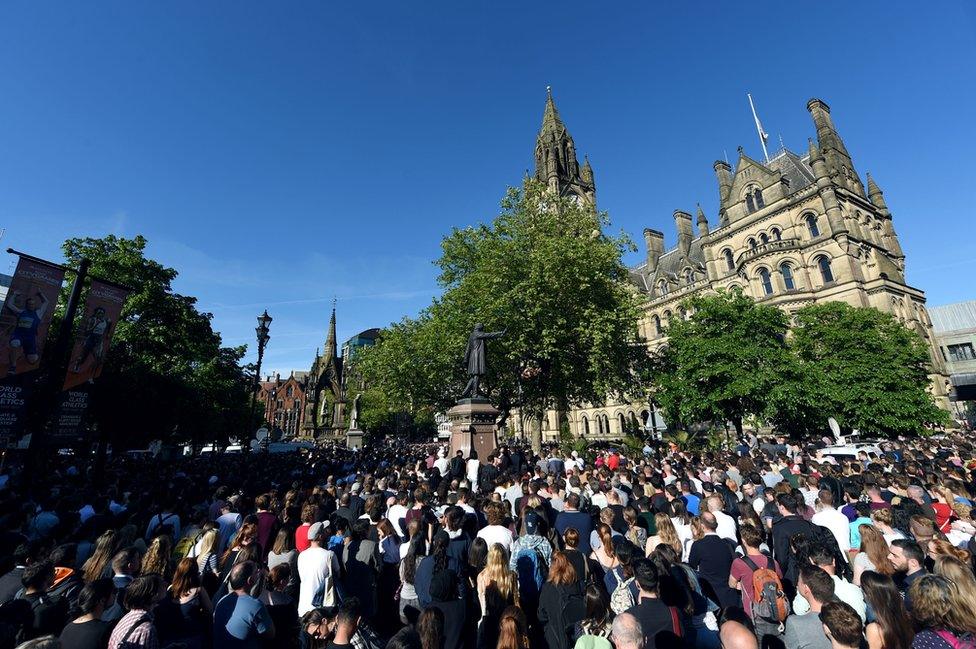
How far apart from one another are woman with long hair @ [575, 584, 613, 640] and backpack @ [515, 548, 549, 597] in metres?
1.52

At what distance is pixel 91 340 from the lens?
11.9 meters

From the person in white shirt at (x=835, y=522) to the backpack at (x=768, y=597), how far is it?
1.92 meters

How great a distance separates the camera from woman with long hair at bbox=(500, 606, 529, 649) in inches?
130

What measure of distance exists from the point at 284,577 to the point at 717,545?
4865 millimetres

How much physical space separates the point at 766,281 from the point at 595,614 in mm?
43595

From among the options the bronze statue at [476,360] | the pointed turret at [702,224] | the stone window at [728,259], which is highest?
the pointed turret at [702,224]

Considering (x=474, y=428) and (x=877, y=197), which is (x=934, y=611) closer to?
(x=474, y=428)

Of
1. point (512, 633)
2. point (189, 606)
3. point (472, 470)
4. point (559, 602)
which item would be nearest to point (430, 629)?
point (512, 633)

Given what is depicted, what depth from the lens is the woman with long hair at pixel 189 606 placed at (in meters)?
3.68

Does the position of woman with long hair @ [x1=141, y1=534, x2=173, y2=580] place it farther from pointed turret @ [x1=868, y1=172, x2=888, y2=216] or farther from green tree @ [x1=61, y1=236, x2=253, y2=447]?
pointed turret @ [x1=868, y1=172, x2=888, y2=216]

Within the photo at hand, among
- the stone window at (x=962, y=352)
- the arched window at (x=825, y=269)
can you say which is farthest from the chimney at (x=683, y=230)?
the stone window at (x=962, y=352)

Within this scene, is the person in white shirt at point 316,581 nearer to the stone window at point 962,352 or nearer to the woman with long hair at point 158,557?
the woman with long hair at point 158,557

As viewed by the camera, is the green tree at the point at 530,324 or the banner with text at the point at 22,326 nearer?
the banner with text at the point at 22,326

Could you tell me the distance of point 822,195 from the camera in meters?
36.9
